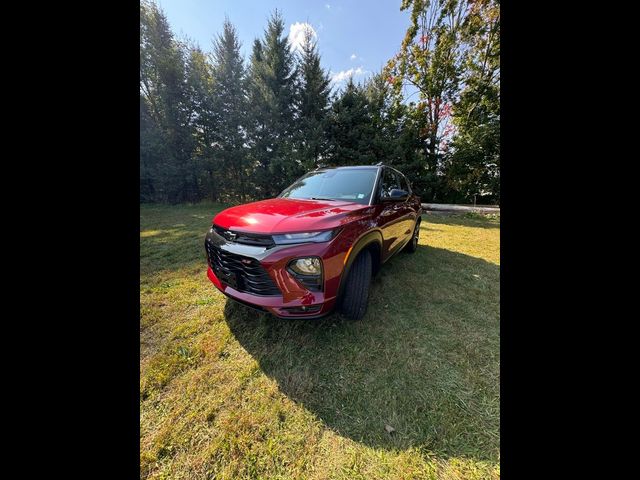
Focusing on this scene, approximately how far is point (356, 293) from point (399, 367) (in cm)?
69

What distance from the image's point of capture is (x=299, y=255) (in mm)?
1706

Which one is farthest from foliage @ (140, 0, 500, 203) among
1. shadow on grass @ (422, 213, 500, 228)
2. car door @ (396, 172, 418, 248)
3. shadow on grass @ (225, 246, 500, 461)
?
shadow on grass @ (225, 246, 500, 461)

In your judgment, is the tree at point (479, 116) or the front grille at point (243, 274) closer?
the front grille at point (243, 274)

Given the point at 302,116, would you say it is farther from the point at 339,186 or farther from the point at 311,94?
the point at 339,186

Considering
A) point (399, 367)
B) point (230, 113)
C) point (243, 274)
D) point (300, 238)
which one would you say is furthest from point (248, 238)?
point (230, 113)

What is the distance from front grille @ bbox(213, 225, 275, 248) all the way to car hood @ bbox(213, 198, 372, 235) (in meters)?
0.03

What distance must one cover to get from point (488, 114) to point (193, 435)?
1662 cm

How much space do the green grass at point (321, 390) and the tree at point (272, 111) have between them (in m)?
10.8

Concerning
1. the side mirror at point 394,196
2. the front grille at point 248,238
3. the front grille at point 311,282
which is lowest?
the front grille at point 311,282

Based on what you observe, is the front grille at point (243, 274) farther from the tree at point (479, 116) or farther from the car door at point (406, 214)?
the tree at point (479, 116)

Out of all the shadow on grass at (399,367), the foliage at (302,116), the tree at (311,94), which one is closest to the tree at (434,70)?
the foliage at (302,116)

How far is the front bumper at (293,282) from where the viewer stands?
171 cm
